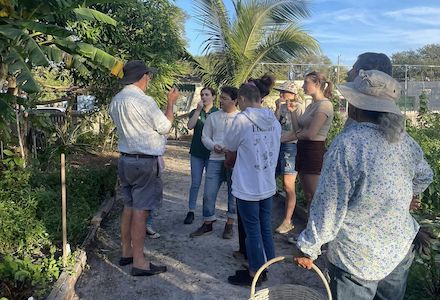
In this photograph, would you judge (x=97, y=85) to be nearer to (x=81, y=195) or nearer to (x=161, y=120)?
(x=81, y=195)

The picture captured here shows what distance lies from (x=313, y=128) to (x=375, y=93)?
2.58 metres

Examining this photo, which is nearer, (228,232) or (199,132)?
(228,232)

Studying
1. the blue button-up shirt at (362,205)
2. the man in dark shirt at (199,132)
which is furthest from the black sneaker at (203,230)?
the blue button-up shirt at (362,205)

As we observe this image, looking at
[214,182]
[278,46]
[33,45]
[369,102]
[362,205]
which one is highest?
[278,46]

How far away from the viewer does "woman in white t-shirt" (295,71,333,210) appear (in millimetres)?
4934

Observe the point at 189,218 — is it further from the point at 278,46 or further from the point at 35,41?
the point at 278,46

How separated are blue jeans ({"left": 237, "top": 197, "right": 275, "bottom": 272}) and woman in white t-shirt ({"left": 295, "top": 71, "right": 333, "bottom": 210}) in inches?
41.5

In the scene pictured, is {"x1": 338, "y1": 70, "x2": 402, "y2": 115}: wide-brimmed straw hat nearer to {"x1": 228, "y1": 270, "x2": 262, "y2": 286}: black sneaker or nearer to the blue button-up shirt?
the blue button-up shirt

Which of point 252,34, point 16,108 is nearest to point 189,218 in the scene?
point 16,108

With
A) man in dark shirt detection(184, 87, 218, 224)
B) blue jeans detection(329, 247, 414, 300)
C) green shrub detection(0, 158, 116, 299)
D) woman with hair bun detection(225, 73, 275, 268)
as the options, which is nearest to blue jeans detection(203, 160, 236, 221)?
man in dark shirt detection(184, 87, 218, 224)

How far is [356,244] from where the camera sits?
2.34 meters

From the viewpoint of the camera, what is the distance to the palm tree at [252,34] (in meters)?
12.2

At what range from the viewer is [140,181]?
14.3 ft

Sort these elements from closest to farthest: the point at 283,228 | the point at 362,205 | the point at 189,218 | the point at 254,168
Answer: the point at 362,205 → the point at 254,168 → the point at 283,228 → the point at 189,218
